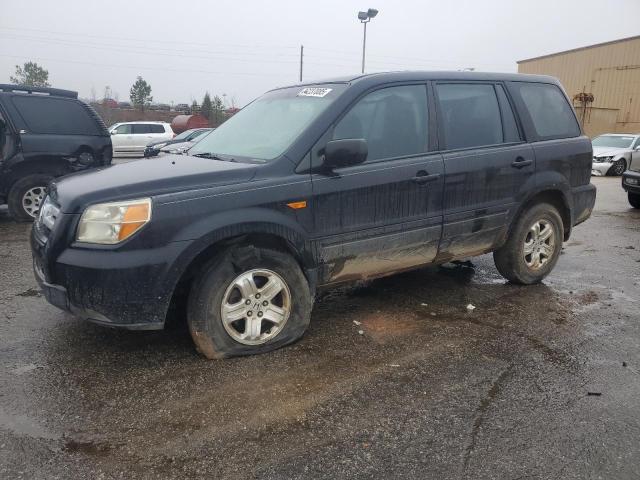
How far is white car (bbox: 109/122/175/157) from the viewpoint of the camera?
22.9 meters

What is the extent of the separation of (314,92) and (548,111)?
2486 mm

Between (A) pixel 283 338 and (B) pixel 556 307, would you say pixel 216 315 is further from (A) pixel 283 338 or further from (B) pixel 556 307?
(B) pixel 556 307

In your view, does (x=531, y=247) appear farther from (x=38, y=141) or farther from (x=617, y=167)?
(x=617, y=167)

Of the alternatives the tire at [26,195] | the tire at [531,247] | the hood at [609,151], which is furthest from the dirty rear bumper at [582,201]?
the hood at [609,151]

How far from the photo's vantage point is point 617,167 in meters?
17.9

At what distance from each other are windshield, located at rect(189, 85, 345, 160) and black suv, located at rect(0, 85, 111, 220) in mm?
4501

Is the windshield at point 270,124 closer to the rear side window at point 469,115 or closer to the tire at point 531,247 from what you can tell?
the rear side window at point 469,115

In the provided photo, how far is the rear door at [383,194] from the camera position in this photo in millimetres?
3641

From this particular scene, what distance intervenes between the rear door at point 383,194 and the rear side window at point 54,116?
6024 millimetres

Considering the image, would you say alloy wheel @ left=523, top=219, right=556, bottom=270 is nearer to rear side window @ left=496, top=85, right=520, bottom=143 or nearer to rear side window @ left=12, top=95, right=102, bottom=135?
rear side window @ left=496, top=85, right=520, bottom=143

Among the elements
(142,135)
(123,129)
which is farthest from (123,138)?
(142,135)

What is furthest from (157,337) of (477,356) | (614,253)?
(614,253)

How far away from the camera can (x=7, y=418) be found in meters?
2.71

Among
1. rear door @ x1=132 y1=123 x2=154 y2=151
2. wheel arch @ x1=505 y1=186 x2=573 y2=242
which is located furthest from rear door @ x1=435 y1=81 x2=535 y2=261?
rear door @ x1=132 y1=123 x2=154 y2=151
